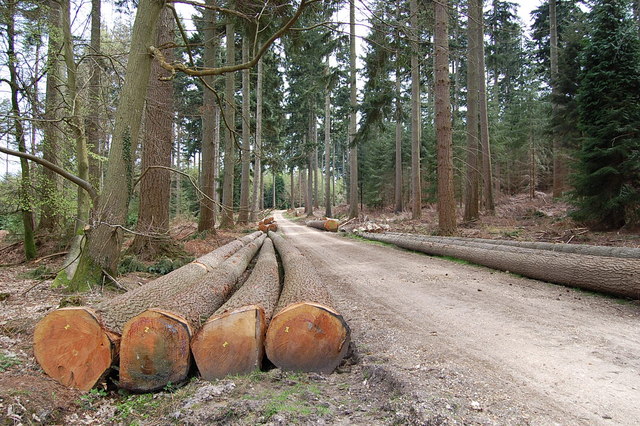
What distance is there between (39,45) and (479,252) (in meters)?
10.6

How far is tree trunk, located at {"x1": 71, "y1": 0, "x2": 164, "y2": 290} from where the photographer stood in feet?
14.9

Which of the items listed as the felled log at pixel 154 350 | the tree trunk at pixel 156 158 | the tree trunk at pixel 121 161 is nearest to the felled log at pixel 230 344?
the felled log at pixel 154 350

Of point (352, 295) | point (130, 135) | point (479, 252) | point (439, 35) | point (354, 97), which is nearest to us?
point (130, 135)

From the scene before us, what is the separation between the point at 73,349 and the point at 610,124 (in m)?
12.3

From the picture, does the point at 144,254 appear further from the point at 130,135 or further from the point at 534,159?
the point at 534,159

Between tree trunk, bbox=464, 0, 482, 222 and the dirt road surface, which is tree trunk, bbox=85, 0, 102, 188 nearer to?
the dirt road surface

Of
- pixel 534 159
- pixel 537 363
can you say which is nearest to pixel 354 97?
pixel 534 159

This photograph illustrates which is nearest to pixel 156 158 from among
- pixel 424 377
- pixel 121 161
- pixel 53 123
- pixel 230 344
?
pixel 53 123

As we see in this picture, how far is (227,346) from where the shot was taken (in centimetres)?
262

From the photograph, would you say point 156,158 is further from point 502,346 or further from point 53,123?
point 502,346

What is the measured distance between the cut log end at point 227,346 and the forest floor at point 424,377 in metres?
0.11

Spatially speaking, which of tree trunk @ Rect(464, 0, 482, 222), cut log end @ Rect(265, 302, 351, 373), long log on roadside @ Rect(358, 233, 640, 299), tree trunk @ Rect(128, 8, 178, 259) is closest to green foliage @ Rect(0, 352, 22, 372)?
cut log end @ Rect(265, 302, 351, 373)

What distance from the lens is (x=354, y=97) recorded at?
72.7ft

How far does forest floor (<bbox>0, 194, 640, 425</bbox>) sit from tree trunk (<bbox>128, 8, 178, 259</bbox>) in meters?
2.74
